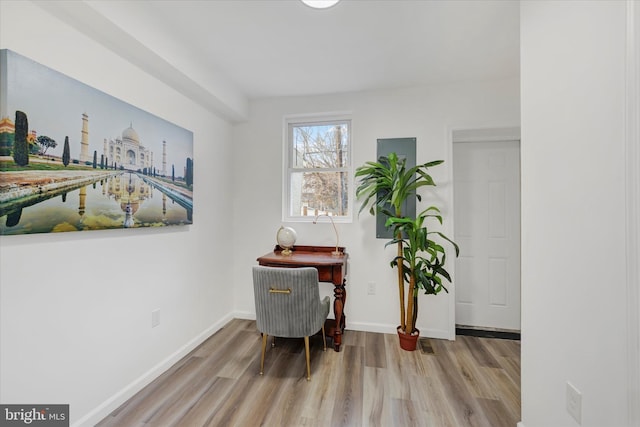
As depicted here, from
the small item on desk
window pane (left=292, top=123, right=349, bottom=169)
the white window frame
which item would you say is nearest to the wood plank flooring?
the small item on desk

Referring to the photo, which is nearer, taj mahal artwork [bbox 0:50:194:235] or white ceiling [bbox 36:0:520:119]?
taj mahal artwork [bbox 0:50:194:235]

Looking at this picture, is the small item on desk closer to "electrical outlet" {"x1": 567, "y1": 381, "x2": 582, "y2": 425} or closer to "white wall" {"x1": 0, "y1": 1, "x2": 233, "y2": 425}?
"white wall" {"x1": 0, "y1": 1, "x2": 233, "y2": 425}

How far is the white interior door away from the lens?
2.83m

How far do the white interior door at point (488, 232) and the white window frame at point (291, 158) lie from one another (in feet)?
3.71

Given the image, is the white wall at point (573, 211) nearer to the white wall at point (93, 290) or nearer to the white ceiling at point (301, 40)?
the white ceiling at point (301, 40)

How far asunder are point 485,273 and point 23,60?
148 inches

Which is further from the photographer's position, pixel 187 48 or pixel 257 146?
pixel 257 146

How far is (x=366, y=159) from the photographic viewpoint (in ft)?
9.55

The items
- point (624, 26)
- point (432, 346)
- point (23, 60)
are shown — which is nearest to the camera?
point (624, 26)

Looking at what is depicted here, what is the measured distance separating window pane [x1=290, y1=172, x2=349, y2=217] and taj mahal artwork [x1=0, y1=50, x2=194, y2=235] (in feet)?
4.61

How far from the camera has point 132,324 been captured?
1.84m

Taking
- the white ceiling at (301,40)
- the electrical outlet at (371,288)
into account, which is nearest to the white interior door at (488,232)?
the white ceiling at (301,40)

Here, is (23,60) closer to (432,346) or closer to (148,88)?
(148,88)

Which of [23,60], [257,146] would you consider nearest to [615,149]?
[23,60]
